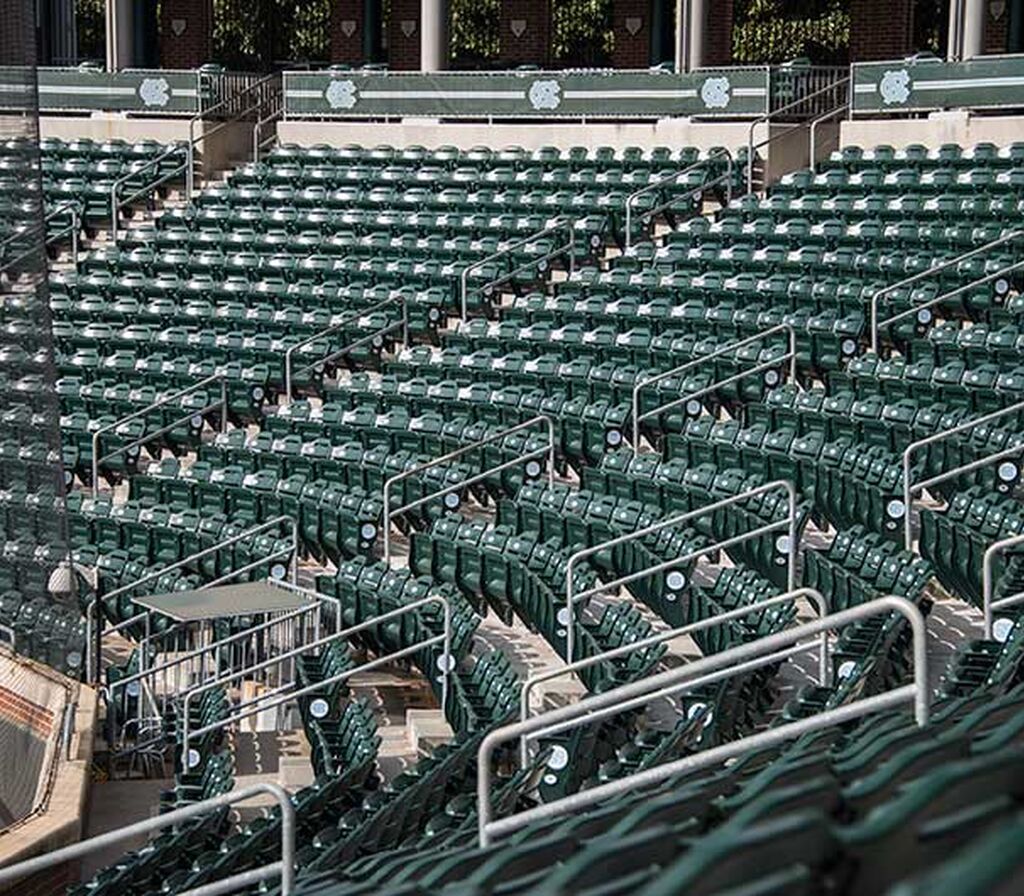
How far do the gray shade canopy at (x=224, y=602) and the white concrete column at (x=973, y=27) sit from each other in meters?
12.6

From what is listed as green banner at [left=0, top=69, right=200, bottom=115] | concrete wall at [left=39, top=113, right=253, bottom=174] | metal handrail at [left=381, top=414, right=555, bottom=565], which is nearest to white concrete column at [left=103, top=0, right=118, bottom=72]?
green banner at [left=0, top=69, right=200, bottom=115]

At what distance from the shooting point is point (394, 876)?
6.03m

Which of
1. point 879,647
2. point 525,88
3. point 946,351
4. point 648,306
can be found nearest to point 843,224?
point 648,306

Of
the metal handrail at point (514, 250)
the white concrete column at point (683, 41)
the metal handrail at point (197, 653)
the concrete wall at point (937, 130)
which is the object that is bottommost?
the metal handrail at point (197, 653)

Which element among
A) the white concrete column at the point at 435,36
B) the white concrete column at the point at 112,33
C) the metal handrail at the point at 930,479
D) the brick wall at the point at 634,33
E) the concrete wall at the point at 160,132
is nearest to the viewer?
the metal handrail at the point at 930,479

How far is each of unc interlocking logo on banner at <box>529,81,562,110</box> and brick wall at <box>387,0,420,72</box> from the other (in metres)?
7.37

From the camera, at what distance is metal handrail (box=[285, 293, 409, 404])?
63.6ft

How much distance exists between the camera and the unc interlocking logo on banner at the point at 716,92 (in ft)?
76.2

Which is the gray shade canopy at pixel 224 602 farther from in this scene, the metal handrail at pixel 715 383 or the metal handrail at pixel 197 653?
the metal handrail at pixel 715 383

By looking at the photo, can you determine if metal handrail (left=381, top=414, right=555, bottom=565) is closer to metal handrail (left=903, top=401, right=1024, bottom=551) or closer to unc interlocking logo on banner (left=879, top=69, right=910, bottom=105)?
metal handrail (left=903, top=401, right=1024, bottom=551)

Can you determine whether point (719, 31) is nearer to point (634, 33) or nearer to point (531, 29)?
point (634, 33)

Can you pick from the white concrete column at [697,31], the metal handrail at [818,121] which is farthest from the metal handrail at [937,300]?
the white concrete column at [697,31]

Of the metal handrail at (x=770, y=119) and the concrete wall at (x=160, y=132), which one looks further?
the concrete wall at (x=160, y=132)

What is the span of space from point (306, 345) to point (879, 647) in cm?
1104
